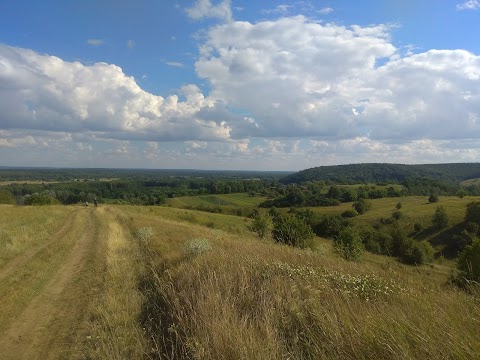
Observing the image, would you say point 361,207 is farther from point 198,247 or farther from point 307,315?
point 307,315

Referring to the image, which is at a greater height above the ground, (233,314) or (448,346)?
(448,346)

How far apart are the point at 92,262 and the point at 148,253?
224cm

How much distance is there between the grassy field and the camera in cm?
425

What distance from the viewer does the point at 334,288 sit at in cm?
638

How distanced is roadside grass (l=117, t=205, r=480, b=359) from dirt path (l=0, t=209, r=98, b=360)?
1.80m

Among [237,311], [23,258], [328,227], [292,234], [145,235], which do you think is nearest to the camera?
[237,311]

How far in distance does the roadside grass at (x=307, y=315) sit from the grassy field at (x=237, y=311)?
20 millimetres

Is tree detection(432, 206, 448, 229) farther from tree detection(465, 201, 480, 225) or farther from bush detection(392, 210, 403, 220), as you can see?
bush detection(392, 210, 403, 220)

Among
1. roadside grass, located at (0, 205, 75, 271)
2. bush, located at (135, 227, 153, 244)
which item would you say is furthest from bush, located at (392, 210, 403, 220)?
bush, located at (135, 227, 153, 244)

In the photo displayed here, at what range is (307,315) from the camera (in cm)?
547

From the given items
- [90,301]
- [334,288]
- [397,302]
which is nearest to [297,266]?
[334,288]

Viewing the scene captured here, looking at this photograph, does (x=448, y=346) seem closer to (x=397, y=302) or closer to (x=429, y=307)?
(x=429, y=307)

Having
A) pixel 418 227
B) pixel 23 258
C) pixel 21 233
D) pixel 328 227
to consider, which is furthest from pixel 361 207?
pixel 23 258

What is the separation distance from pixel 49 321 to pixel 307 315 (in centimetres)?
622
